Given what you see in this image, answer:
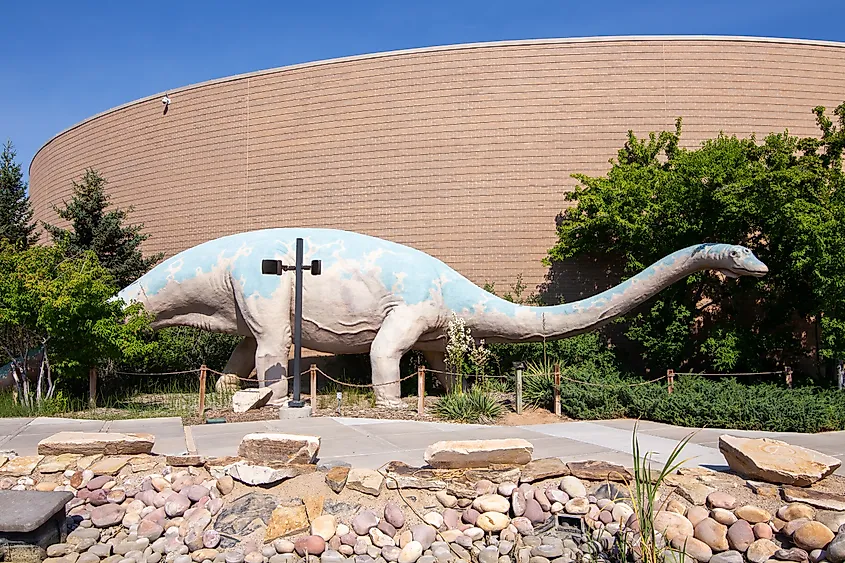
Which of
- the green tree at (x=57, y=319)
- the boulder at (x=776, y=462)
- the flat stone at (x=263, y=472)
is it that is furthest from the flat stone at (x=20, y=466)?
the boulder at (x=776, y=462)

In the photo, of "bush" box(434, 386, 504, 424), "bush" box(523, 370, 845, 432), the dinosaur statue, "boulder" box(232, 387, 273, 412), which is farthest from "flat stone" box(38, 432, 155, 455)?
"bush" box(523, 370, 845, 432)

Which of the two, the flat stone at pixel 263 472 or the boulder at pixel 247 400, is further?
the boulder at pixel 247 400

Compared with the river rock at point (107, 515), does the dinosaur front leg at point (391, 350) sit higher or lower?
higher

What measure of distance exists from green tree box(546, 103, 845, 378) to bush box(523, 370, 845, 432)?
2583 millimetres

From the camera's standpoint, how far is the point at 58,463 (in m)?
5.47

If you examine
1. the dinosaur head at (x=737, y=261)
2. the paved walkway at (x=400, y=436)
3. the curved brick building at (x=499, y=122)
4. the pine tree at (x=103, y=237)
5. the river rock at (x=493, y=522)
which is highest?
the curved brick building at (x=499, y=122)

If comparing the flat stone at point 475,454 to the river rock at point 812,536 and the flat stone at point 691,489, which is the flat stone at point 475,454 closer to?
the flat stone at point 691,489

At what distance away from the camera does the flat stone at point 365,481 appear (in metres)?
5.09

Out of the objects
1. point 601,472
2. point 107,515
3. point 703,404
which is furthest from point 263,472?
point 703,404

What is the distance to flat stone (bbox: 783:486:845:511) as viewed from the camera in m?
4.57

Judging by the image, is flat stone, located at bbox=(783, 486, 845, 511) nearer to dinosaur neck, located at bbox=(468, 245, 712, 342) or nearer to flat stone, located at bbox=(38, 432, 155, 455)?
flat stone, located at bbox=(38, 432, 155, 455)

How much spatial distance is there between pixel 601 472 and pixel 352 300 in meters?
5.74

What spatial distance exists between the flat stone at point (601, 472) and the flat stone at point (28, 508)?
140 inches

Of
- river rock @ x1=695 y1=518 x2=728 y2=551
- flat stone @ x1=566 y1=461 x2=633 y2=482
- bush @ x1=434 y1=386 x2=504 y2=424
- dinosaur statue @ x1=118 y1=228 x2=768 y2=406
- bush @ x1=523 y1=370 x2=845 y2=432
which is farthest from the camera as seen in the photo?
dinosaur statue @ x1=118 y1=228 x2=768 y2=406
